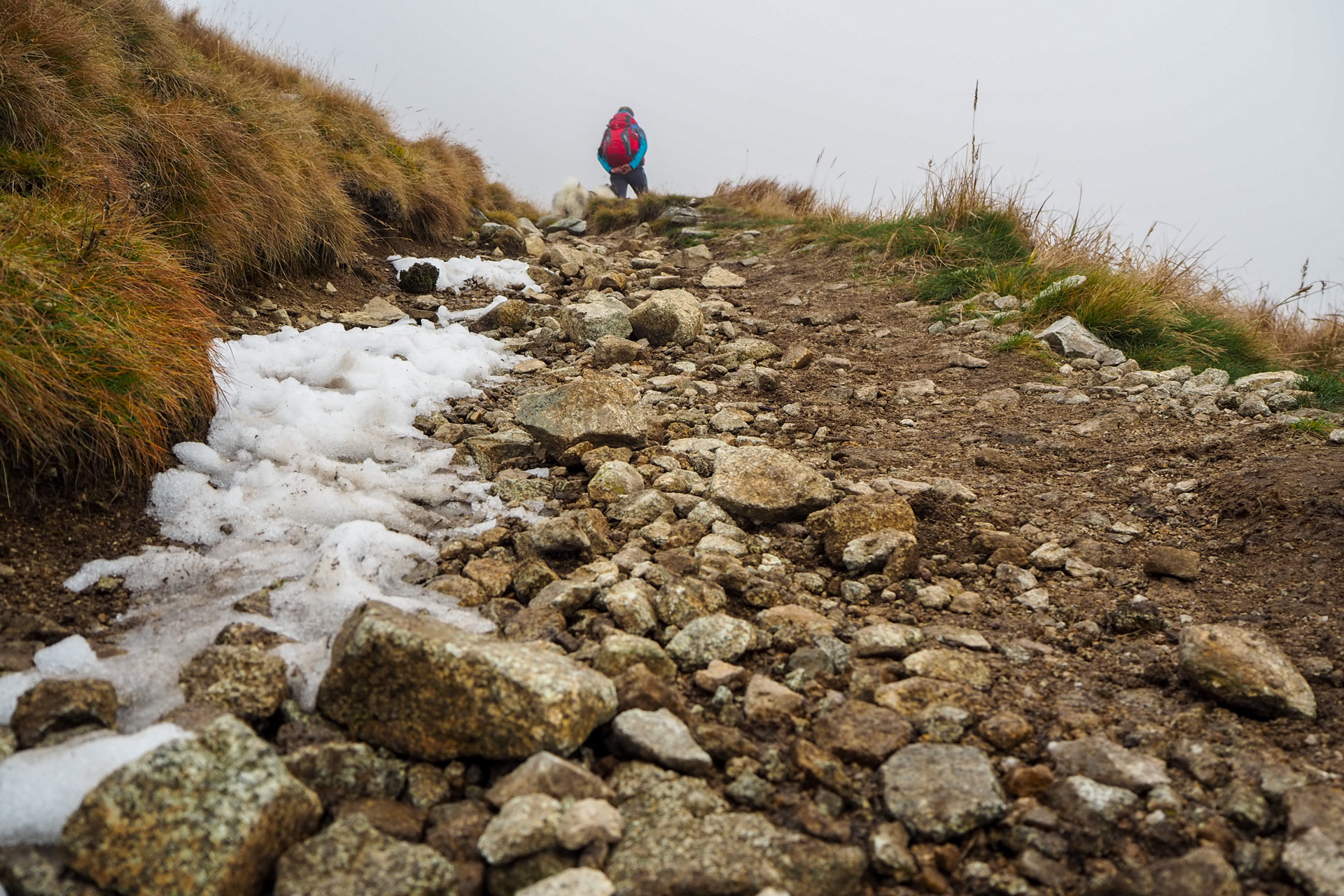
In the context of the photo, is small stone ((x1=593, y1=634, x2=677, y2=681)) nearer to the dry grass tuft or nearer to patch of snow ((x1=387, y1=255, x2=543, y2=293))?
patch of snow ((x1=387, y1=255, x2=543, y2=293))

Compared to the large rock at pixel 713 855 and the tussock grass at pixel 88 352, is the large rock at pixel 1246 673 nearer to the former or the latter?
the large rock at pixel 713 855

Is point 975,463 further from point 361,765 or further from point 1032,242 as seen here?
point 1032,242

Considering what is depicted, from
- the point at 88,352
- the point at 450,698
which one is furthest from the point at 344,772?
the point at 88,352

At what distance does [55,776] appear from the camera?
153 centimetres

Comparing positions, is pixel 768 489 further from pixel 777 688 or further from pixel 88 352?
pixel 88 352

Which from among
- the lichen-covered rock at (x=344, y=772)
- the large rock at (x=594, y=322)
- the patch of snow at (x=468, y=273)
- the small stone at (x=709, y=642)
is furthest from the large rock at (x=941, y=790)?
the patch of snow at (x=468, y=273)

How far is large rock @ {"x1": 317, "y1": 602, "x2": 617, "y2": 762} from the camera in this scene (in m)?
1.75

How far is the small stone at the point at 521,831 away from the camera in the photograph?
1.50m

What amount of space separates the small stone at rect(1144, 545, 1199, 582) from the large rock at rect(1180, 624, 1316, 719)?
0.64 m

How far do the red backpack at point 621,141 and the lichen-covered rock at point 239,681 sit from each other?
14.1 m

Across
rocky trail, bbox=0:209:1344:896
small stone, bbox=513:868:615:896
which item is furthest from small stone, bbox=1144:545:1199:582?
small stone, bbox=513:868:615:896

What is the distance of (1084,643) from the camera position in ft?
7.76

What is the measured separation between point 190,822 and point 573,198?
14.1 meters

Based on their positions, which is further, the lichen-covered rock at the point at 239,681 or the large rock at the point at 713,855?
the lichen-covered rock at the point at 239,681
